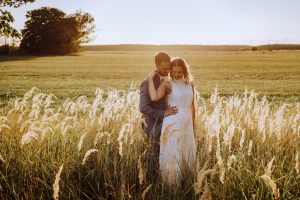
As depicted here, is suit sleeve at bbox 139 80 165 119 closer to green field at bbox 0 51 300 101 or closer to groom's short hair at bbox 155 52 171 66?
groom's short hair at bbox 155 52 171 66

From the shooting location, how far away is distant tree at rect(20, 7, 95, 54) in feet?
284

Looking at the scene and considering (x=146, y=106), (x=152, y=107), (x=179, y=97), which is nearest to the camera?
(x=179, y=97)

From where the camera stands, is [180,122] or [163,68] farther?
[163,68]

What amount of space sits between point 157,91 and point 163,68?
0.34 m

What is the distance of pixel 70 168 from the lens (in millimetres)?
4730

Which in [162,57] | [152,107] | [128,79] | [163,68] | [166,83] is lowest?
[128,79]

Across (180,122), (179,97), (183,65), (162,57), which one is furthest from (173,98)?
(162,57)

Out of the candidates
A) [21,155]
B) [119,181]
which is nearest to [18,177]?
[21,155]

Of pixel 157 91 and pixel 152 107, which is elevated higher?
pixel 157 91

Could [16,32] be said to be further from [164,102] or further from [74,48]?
[74,48]

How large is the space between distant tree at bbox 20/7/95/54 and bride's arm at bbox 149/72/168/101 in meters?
82.1

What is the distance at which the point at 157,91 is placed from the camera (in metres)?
5.59

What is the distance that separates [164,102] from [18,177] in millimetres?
2330

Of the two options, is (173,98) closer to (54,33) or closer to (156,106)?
(156,106)
